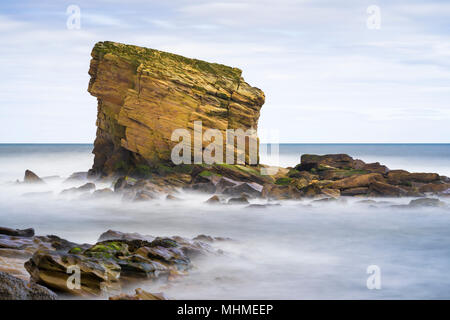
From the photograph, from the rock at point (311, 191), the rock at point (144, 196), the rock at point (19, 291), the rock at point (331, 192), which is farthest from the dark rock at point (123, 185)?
the rock at point (19, 291)

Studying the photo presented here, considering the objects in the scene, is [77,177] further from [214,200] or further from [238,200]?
[238,200]

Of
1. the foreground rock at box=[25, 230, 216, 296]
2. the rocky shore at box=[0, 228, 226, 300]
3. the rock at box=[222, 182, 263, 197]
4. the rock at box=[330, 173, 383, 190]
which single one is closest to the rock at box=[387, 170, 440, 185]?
the rock at box=[330, 173, 383, 190]

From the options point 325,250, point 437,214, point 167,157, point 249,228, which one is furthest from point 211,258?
point 167,157

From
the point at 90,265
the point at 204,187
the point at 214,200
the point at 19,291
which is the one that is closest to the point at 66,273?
the point at 90,265

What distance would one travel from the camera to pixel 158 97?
89.7 ft

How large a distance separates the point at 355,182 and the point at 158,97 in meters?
10.6

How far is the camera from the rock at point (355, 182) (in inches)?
994

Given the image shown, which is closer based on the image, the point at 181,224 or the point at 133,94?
the point at 181,224

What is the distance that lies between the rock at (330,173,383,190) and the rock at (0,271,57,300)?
19.2 meters

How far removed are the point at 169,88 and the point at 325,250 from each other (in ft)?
50.8

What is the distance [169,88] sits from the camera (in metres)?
27.2

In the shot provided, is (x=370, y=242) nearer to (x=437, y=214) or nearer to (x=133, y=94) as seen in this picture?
(x=437, y=214)

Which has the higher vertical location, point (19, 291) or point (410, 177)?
point (410, 177)

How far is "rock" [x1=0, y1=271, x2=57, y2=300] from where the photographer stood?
24.3 ft
